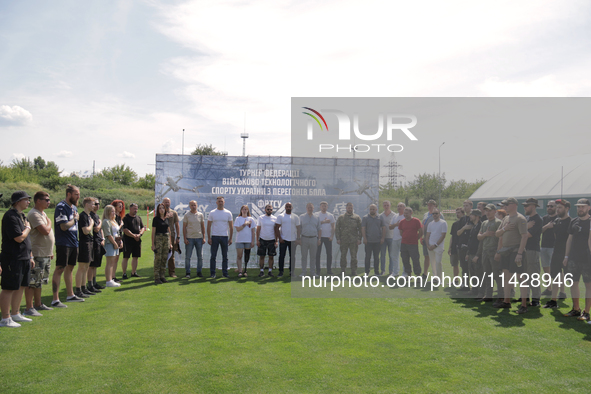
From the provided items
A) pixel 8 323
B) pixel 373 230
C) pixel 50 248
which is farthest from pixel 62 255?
pixel 373 230

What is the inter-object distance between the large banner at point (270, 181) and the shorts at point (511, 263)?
4.20 m

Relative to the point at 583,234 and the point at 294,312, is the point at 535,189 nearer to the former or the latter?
the point at 583,234

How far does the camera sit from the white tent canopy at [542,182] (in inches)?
466

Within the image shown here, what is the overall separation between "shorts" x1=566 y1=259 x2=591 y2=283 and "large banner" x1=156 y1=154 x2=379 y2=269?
5065 millimetres

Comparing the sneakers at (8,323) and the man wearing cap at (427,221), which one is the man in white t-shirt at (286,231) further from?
the sneakers at (8,323)

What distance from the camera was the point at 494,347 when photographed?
495 cm

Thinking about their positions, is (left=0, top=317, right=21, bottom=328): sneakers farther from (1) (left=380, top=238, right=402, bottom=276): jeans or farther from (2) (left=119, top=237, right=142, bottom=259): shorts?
(1) (left=380, top=238, right=402, bottom=276): jeans

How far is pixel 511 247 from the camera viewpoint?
6832 millimetres

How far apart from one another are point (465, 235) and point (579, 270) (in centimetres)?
225

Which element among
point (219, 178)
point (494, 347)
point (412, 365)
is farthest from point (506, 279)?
point (219, 178)

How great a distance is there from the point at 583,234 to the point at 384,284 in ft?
12.9

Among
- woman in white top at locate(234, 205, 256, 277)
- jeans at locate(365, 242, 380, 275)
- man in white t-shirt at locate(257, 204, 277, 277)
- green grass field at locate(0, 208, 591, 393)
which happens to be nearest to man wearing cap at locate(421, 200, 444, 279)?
jeans at locate(365, 242, 380, 275)

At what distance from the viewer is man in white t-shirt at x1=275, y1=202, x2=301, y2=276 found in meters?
9.82

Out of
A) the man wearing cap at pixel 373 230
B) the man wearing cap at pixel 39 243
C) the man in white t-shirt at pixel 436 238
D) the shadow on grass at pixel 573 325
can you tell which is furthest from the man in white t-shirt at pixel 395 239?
the man wearing cap at pixel 39 243
